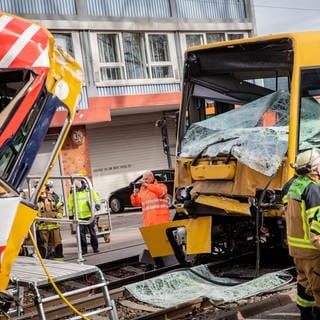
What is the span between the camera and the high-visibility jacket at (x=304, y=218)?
4887mm

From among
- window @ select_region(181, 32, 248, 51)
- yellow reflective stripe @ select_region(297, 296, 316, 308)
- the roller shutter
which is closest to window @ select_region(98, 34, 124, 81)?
the roller shutter

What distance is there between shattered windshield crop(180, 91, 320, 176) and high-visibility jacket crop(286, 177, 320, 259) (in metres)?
1.78

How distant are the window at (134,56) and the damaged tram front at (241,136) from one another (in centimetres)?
1545

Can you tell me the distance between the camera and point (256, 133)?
7.47 metres

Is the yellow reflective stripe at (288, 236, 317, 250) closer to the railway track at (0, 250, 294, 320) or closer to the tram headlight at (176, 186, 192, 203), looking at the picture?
the railway track at (0, 250, 294, 320)

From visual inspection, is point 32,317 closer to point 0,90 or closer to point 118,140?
point 0,90

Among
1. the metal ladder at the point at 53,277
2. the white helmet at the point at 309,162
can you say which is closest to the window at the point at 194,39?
the white helmet at the point at 309,162

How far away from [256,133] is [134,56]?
711 inches

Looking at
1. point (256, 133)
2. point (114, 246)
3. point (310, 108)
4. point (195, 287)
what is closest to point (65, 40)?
point (114, 246)

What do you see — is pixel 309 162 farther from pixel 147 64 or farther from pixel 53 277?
pixel 147 64

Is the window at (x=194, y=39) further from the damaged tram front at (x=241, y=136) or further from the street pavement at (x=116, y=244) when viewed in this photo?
the damaged tram front at (x=241, y=136)

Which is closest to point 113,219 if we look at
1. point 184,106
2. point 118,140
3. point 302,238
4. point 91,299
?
point 118,140

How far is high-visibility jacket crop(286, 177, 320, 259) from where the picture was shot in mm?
4887

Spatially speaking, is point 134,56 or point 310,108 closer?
point 310,108
